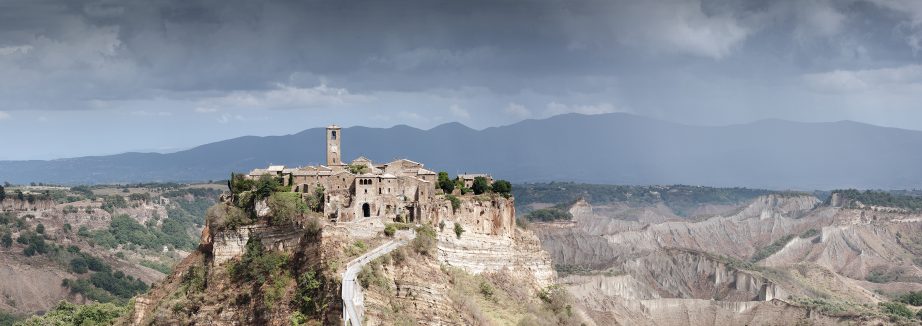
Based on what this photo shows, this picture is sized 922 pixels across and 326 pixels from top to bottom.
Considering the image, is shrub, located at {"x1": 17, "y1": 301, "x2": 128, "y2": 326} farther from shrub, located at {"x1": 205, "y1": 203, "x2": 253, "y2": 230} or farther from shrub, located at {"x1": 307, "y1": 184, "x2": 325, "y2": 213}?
shrub, located at {"x1": 307, "y1": 184, "x2": 325, "y2": 213}

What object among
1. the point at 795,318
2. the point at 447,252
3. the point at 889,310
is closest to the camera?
the point at 447,252

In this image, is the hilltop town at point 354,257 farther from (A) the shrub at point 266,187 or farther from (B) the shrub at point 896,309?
(B) the shrub at point 896,309

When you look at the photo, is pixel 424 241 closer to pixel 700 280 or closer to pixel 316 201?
pixel 316 201

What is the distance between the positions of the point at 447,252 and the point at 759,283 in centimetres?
8773

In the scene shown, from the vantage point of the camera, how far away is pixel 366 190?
2729 inches

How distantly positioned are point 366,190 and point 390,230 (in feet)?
14.0

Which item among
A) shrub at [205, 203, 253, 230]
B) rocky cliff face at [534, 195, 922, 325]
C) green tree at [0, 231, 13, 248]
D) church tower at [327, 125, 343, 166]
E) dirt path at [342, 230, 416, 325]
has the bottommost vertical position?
rocky cliff face at [534, 195, 922, 325]

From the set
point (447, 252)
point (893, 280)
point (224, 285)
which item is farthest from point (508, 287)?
Answer: point (893, 280)

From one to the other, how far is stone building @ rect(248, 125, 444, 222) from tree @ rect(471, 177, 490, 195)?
5.34m

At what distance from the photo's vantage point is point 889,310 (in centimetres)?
13212

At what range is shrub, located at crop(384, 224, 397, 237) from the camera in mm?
65875

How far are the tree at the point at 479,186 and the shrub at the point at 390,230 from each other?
1533cm

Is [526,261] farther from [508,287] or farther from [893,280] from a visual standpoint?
[893,280]

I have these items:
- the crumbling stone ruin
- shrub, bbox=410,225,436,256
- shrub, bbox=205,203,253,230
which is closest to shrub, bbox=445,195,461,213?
the crumbling stone ruin
